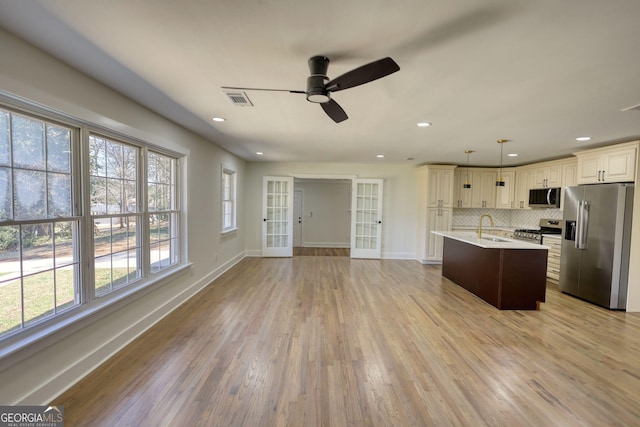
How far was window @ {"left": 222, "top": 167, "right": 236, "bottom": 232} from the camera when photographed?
576 cm

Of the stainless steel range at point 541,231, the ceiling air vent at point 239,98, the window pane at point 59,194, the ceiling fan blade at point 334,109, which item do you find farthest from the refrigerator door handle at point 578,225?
the window pane at point 59,194

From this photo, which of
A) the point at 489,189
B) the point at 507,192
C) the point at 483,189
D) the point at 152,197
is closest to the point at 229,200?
the point at 152,197

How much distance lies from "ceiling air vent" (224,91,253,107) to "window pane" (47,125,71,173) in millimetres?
1263

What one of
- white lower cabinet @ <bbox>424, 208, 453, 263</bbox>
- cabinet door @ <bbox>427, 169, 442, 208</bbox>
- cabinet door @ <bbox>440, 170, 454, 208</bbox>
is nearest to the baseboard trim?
white lower cabinet @ <bbox>424, 208, 453, 263</bbox>

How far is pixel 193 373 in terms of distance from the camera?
226 centimetres

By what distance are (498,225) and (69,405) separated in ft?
25.8

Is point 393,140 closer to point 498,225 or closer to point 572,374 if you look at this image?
point 572,374

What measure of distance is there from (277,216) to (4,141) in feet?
18.0

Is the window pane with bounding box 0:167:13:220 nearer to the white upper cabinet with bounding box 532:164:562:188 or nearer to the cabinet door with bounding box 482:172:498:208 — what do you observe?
the white upper cabinet with bounding box 532:164:562:188

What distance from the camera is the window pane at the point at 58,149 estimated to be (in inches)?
79.0

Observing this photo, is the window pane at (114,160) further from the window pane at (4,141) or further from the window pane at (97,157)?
the window pane at (4,141)

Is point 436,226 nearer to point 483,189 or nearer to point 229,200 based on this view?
point 483,189

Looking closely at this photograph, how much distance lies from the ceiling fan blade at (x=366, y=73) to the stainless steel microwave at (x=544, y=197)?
5438 mm

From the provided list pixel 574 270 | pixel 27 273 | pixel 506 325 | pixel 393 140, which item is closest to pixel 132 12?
pixel 27 273
